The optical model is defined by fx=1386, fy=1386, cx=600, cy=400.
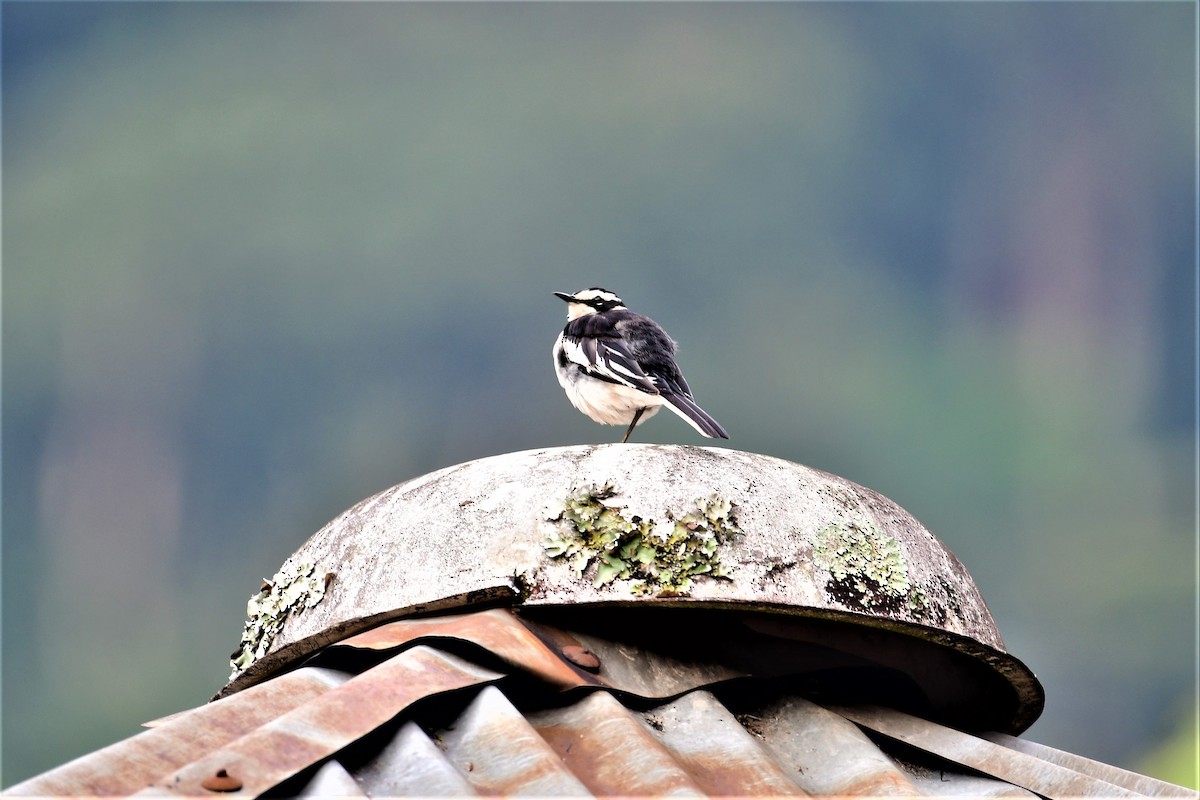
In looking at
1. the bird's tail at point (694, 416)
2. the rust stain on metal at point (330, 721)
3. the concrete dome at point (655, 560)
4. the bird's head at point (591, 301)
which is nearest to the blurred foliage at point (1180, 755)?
the bird's head at point (591, 301)

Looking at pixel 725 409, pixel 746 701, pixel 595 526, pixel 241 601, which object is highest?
pixel 595 526

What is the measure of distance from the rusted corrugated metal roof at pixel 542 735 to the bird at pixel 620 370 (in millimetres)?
1956

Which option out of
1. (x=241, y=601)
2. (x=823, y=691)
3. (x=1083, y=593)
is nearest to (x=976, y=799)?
(x=823, y=691)

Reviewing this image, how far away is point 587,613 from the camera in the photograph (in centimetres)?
349

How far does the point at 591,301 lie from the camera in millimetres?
7098

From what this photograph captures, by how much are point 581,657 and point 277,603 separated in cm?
104

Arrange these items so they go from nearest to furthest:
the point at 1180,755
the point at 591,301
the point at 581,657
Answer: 1. the point at 581,657
2. the point at 591,301
3. the point at 1180,755

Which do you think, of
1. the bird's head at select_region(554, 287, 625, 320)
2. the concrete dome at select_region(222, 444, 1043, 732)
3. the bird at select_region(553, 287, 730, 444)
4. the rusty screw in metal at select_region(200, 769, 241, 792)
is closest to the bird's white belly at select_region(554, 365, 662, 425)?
the bird at select_region(553, 287, 730, 444)

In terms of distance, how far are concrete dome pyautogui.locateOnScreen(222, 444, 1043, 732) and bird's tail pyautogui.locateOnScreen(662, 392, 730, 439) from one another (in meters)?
1.23

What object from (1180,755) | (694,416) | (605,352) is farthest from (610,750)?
(1180,755)

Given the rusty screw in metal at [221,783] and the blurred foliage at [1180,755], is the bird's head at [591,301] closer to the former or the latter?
the rusty screw in metal at [221,783]

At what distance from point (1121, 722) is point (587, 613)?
25523 millimetres

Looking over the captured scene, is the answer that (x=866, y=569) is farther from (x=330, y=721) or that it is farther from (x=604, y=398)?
(x=604, y=398)

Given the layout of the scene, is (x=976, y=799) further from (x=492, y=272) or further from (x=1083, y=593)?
(x=492, y=272)
